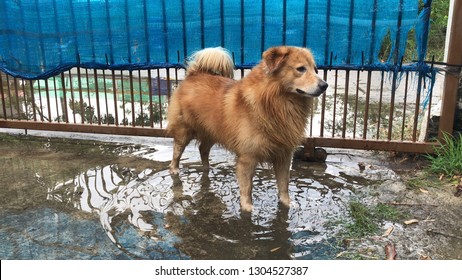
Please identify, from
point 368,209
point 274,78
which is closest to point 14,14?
point 274,78

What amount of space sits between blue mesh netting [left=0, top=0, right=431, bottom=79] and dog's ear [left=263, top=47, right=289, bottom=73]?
1.28 m

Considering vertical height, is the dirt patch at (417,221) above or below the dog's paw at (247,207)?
below

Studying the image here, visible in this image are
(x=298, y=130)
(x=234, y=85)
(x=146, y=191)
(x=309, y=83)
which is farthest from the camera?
(x=146, y=191)

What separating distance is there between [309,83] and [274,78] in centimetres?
28

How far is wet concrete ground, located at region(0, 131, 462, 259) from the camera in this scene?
3.11 meters

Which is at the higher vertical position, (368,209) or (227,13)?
(227,13)

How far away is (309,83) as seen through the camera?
3.29 m

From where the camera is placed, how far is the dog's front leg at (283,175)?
12.4 ft

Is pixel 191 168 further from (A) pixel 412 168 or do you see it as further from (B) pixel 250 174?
(A) pixel 412 168

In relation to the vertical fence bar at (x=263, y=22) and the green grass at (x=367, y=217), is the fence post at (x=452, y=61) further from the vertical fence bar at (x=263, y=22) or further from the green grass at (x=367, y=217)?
the vertical fence bar at (x=263, y=22)

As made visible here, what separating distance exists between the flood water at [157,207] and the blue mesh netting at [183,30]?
3.68ft

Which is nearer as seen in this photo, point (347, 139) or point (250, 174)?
point (250, 174)

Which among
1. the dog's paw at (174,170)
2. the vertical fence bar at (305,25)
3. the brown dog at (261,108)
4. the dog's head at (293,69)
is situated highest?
the vertical fence bar at (305,25)

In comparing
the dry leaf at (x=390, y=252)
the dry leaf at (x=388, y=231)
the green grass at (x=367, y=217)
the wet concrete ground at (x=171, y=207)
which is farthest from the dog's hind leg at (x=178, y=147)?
the dry leaf at (x=390, y=252)
